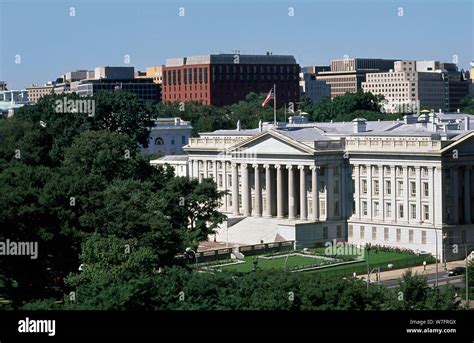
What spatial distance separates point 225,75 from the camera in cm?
18050

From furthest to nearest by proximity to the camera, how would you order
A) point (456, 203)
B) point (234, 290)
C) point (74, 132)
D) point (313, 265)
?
point (74, 132) → point (456, 203) → point (313, 265) → point (234, 290)

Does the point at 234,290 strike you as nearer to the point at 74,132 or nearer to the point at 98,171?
the point at 98,171

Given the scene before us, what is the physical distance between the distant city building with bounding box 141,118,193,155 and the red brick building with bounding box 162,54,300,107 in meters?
25.1

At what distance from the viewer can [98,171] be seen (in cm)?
7819

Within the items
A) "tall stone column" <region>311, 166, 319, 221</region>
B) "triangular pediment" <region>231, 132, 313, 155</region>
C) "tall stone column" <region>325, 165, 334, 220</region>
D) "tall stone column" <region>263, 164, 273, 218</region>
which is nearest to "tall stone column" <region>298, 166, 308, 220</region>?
"tall stone column" <region>311, 166, 319, 221</region>

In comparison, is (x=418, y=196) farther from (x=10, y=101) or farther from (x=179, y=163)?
(x=10, y=101)

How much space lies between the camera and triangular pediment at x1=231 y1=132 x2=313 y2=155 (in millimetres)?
90125

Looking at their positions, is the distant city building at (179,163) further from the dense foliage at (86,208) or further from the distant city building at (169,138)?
the distant city building at (169,138)

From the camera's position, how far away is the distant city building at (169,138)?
144m

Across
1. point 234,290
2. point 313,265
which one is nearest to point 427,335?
point 234,290

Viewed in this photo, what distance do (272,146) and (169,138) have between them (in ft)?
176

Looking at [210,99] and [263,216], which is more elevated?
[210,99]

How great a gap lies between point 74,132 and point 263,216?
1620cm

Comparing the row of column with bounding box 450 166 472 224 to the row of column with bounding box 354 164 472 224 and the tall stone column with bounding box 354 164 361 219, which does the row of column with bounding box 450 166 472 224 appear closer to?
the row of column with bounding box 354 164 472 224
